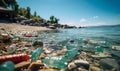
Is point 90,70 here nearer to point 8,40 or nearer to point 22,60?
point 22,60

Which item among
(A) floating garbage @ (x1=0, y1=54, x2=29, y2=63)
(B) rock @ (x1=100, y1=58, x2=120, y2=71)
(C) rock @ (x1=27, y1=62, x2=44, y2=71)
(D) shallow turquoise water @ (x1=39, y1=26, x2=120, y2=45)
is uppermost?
(A) floating garbage @ (x1=0, y1=54, x2=29, y2=63)

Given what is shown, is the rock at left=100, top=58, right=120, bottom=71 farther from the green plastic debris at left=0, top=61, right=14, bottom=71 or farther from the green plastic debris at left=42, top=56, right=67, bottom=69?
the green plastic debris at left=0, top=61, right=14, bottom=71

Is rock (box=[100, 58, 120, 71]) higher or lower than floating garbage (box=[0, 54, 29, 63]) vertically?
lower

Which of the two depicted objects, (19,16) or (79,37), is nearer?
(79,37)

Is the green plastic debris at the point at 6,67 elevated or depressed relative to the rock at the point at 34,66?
elevated

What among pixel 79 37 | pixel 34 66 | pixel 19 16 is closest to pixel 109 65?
pixel 34 66

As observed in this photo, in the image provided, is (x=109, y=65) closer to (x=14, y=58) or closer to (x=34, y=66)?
(x=34, y=66)

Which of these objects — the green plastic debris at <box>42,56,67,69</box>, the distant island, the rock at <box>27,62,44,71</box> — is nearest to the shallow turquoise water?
the green plastic debris at <box>42,56,67,69</box>

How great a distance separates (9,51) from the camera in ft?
15.9

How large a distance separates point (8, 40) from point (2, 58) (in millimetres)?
3395

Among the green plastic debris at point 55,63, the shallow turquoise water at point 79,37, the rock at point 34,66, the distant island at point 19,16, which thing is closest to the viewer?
the rock at point 34,66

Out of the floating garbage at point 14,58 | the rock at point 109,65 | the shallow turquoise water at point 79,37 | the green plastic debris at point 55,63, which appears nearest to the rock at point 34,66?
the green plastic debris at point 55,63

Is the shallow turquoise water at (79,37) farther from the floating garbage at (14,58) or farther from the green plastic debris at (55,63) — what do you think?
the floating garbage at (14,58)

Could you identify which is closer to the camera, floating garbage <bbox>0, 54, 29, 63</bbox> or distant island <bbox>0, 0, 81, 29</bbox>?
floating garbage <bbox>0, 54, 29, 63</bbox>
